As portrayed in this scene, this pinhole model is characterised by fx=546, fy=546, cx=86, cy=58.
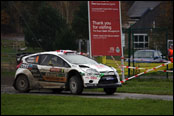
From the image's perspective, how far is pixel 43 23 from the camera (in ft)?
147

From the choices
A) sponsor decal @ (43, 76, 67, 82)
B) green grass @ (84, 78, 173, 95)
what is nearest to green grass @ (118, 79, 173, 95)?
green grass @ (84, 78, 173, 95)

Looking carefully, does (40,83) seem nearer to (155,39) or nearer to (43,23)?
(155,39)

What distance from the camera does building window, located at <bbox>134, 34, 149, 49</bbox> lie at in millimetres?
24016

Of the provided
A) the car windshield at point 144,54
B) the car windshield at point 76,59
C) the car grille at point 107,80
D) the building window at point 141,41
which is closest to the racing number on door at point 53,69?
the car windshield at point 76,59

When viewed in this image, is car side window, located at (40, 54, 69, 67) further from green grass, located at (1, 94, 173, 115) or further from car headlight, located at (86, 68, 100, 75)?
green grass, located at (1, 94, 173, 115)

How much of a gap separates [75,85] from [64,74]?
639 millimetres

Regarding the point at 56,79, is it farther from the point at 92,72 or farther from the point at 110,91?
the point at 110,91

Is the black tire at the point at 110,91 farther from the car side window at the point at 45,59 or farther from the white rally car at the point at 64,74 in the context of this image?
the car side window at the point at 45,59

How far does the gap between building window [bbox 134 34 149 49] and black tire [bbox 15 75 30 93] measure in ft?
23.3

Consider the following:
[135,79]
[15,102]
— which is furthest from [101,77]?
[135,79]

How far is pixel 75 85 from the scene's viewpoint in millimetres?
17172

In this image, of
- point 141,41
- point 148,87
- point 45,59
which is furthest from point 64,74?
point 141,41

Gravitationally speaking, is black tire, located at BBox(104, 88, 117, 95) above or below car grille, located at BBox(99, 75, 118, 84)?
below

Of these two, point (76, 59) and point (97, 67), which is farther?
point (76, 59)
